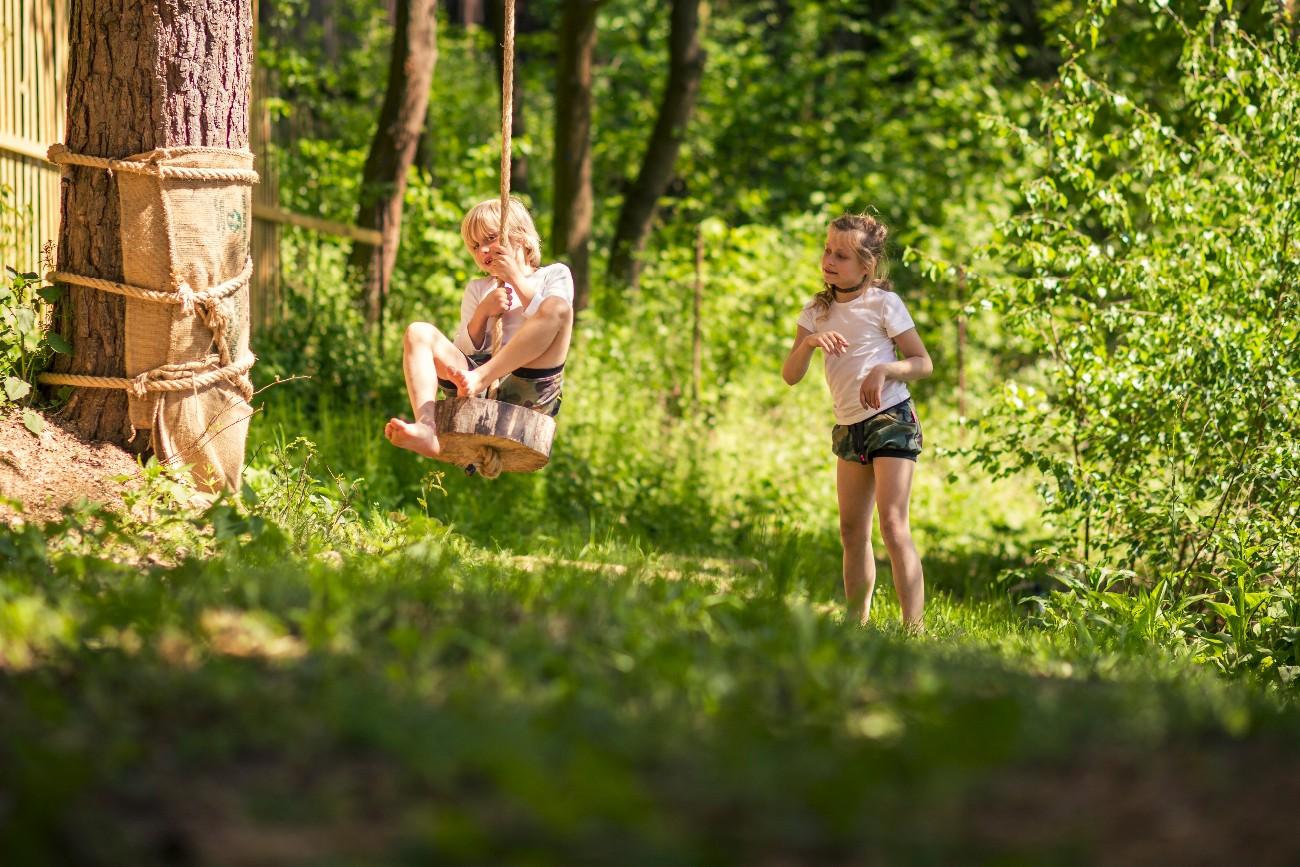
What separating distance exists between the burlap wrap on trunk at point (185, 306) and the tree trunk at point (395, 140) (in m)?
4.40

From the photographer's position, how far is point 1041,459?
6.75m

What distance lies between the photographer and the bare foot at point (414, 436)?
512 cm

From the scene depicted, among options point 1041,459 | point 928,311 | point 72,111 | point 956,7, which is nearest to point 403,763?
point 72,111

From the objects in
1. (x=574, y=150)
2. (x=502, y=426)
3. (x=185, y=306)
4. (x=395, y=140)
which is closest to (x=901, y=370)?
(x=502, y=426)

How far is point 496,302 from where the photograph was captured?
18.1 ft

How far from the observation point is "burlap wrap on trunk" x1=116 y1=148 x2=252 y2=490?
5176 millimetres

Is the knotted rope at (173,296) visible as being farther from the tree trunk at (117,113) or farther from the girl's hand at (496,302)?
the girl's hand at (496,302)

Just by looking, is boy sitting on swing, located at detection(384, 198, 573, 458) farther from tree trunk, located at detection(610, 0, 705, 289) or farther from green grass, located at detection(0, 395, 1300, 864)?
tree trunk, located at detection(610, 0, 705, 289)

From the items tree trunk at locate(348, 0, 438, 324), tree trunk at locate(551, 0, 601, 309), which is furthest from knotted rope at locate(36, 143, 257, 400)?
tree trunk at locate(551, 0, 601, 309)

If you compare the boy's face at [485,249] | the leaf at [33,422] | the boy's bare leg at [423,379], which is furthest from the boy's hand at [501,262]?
the leaf at [33,422]

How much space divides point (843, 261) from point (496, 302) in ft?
4.74

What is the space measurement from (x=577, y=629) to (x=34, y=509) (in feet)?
8.14

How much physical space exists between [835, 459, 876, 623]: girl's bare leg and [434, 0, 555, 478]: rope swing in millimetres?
1267

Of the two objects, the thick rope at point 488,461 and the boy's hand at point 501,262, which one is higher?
the boy's hand at point 501,262
